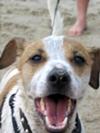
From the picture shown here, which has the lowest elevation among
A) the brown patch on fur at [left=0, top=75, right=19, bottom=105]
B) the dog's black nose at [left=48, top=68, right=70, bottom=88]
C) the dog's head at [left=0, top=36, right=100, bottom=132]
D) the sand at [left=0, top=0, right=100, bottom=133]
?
the sand at [left=0, top=0, right=100, bottom=133]

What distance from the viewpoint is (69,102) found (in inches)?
145

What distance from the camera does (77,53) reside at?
3818 mm

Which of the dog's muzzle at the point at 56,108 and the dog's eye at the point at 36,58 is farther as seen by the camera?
the dog's eye at the point at 36,58

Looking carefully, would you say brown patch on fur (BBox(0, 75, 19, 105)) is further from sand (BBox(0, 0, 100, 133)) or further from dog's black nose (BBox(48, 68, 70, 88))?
sand (BBox(0, 0, 100, 133))

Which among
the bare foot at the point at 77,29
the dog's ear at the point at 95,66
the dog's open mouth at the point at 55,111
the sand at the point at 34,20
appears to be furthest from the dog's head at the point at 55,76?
the bare foot at the point at 77,29

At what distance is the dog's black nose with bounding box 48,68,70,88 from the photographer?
3.49 metres

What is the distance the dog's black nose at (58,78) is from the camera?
3.49 m

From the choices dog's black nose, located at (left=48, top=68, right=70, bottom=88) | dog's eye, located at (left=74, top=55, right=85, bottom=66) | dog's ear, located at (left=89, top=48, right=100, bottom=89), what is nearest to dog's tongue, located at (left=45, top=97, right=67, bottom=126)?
dog's black nose, located at (left=48, top=68, right=70, bottom=88)

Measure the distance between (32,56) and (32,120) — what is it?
41cm

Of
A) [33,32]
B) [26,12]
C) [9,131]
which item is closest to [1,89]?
[9,131]

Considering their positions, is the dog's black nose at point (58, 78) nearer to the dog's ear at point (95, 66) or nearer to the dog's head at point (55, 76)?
the dog's head at point (55, 76)

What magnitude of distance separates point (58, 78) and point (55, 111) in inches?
9.8

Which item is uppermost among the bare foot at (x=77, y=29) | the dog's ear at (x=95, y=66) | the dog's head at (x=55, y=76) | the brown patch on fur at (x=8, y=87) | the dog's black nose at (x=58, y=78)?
the dog's black nose at (x=58, y=78)

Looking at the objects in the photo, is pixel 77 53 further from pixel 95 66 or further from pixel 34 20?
pixel 34 20
